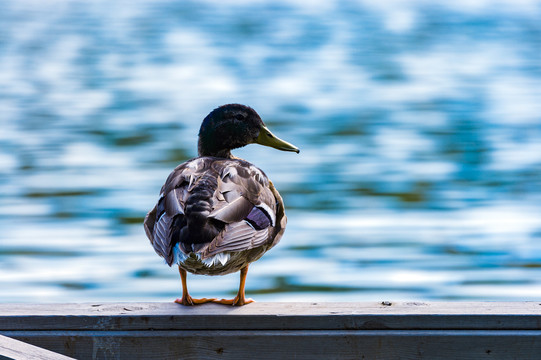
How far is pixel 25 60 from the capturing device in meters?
Result: 11.9

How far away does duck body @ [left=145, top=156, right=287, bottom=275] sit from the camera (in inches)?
89.1

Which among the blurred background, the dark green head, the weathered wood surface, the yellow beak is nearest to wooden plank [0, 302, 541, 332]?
the weathered wood surface

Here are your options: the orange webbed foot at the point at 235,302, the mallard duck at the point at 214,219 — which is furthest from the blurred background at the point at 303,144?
the orange webbed foot at the point at 235,302

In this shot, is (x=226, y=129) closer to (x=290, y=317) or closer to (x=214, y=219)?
(x=214, y=219)

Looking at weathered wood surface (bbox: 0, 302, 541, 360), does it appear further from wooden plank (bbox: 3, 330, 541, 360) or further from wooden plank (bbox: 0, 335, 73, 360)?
wooden plank (bbox: 0, 335, 73, 360)

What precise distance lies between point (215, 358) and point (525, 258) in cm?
286

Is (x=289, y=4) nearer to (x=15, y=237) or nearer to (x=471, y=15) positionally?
(x=471, y=15)

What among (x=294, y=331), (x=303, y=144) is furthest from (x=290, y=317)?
(x=303, y=144)

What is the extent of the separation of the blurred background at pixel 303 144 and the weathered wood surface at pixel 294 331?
1.90 metres

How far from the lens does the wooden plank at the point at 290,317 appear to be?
2070mm

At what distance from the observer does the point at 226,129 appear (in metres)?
3.25

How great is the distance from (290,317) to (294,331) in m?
0.04

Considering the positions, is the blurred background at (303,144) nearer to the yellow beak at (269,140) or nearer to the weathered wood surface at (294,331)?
the yellow beak at (269,140)

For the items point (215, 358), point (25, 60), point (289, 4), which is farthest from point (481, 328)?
point (289, 4)
